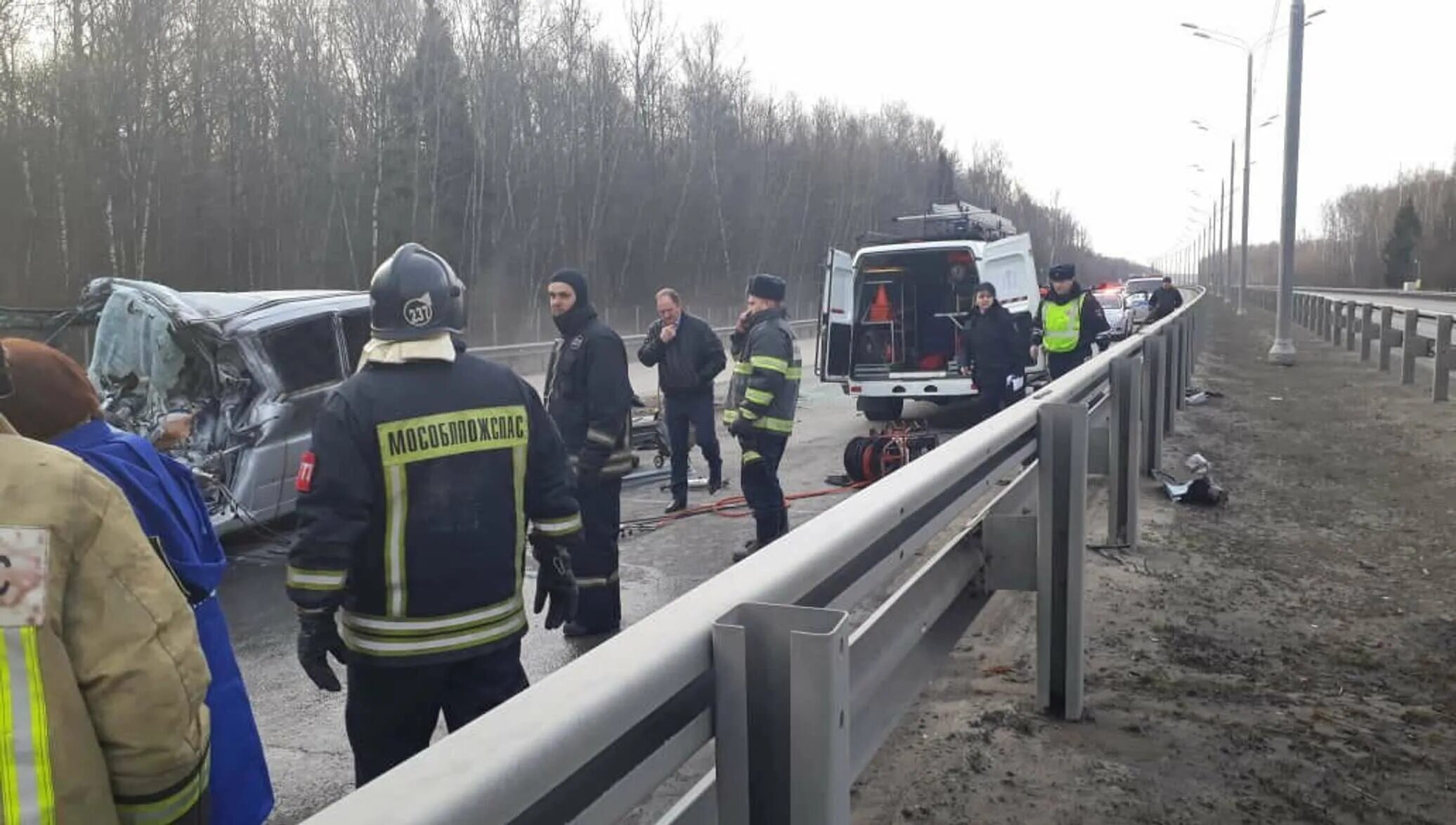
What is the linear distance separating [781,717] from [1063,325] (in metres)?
10.7

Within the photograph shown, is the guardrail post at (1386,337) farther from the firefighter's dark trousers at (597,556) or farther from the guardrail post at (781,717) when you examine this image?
the guardrail post at (781,717)

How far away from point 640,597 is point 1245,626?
323cm

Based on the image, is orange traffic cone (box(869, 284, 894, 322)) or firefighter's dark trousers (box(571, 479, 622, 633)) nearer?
firefighter's dark trousers (box(571, 479, 622, 633))

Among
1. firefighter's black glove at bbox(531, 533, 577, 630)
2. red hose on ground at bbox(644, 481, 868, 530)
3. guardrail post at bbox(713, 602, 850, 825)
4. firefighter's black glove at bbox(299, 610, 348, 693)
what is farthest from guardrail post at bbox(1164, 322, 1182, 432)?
guardrail post at bbox(713, 602, 850, 825)

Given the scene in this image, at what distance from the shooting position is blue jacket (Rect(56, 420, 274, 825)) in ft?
7.72

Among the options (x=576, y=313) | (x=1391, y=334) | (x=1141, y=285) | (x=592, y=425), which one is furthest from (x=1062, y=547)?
(x=1141, y=285)

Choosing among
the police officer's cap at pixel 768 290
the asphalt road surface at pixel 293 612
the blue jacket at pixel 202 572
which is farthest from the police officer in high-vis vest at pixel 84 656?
the police officer's cap at pixel 768 290

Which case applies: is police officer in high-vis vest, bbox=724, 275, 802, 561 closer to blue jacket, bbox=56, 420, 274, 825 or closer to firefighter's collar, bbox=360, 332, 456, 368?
firefighter's collar, bbox=360, 332, 456, 368

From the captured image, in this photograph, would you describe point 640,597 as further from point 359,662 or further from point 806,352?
point 806,352

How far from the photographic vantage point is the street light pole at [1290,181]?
60.6 feet

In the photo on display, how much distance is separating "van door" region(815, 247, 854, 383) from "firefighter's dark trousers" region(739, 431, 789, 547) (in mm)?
5603

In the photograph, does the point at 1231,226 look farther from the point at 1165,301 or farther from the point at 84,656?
the point at 84,656

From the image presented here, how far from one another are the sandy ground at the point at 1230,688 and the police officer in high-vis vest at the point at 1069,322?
12.8ft

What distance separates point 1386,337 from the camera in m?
15.7
